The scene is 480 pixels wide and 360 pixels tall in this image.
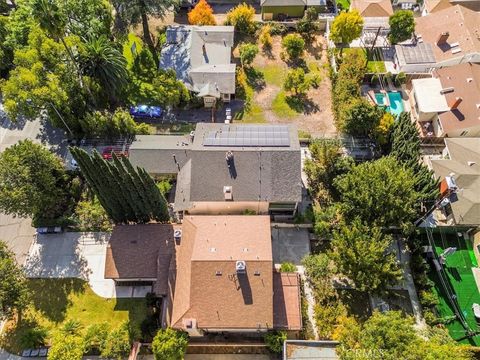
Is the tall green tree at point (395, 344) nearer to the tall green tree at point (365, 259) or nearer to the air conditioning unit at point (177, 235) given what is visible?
the tall green tree at point (365, 259)

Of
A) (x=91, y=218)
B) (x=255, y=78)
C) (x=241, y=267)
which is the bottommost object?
(x=241, y=267)

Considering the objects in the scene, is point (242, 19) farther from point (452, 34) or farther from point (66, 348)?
point (66, 348)

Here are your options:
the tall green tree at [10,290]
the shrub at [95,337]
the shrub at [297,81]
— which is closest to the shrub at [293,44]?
the shrub at [297,81]

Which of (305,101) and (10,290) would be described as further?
(305,101)

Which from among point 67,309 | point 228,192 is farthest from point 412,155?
point 67,309

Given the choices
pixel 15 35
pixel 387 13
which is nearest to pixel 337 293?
pixel 387 13

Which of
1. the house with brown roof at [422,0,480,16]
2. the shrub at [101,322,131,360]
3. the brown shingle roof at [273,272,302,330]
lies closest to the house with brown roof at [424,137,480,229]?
the brown shingle roof at [273,272,302,330]
